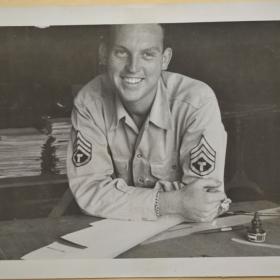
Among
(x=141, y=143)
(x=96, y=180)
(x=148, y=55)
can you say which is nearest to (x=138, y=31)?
(x=148, y=55)

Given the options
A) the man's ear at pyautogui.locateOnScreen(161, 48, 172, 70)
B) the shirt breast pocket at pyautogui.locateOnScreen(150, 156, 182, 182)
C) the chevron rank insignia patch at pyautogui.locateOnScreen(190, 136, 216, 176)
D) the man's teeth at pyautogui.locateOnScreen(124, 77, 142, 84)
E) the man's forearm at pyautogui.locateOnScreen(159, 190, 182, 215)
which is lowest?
the man's forearm at pyautogui.locateOnScreen(159, 190, 182, 215)

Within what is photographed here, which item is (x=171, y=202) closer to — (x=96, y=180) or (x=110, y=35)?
(x=96, y=180)

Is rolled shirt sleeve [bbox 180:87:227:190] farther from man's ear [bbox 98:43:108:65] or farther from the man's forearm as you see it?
man's ear [bbox 98:43:108:65]

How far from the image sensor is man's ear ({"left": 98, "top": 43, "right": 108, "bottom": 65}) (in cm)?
128

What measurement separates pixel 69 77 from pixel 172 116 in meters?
0.28

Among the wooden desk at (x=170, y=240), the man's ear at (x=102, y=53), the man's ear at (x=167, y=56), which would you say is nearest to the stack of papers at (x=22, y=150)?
the wooden desk at (x=170, y=240)

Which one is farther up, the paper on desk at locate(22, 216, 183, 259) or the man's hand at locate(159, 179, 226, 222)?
the man's hand at locate(159, 179, 226, 222)

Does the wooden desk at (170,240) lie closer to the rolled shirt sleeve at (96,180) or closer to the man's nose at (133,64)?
the rolled shirt sleeve at (96,180)

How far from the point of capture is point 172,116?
1.30m

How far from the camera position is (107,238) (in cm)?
131

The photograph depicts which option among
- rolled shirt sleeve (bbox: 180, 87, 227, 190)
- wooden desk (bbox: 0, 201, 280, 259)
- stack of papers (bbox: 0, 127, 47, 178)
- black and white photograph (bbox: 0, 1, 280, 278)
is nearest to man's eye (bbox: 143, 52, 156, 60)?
black and white photograph (bbox: 0, 1, 280, 278)

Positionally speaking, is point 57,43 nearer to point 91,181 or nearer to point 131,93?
point 131,93

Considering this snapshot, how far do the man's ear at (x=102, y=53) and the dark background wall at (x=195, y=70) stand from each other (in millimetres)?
11

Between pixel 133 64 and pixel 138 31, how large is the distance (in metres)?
0.08
